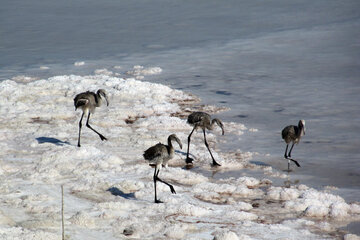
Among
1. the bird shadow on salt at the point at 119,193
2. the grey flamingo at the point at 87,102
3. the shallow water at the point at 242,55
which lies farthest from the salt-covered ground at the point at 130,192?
the shallow water at the point at 242,55

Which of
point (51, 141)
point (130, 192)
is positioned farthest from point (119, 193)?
point (51, 141)

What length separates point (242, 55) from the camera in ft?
96.0

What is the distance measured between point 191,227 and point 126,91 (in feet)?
38.6

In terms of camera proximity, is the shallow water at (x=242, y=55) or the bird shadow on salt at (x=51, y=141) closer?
the bird shadow on salt at (x=51, y=141)

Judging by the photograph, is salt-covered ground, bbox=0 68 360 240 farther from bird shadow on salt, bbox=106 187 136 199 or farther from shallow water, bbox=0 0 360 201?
shallow water, bbox=0 0 360 201

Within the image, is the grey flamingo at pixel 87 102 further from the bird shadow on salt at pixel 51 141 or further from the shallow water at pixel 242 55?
the shallow water at pixel 242 55

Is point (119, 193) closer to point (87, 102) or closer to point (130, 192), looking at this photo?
point (130, 192)

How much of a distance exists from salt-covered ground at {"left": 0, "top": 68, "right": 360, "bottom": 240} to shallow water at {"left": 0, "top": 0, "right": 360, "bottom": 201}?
1367 millimetres

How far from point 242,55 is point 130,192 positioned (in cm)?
1941

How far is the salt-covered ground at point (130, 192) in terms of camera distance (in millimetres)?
9062

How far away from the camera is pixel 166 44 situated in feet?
109

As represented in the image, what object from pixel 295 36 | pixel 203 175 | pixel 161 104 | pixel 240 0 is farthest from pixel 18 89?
pixel 240 0

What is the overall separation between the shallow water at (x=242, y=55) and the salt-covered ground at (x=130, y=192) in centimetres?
137

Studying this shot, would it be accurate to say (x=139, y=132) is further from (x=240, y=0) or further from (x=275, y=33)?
(x=240, y=0)
